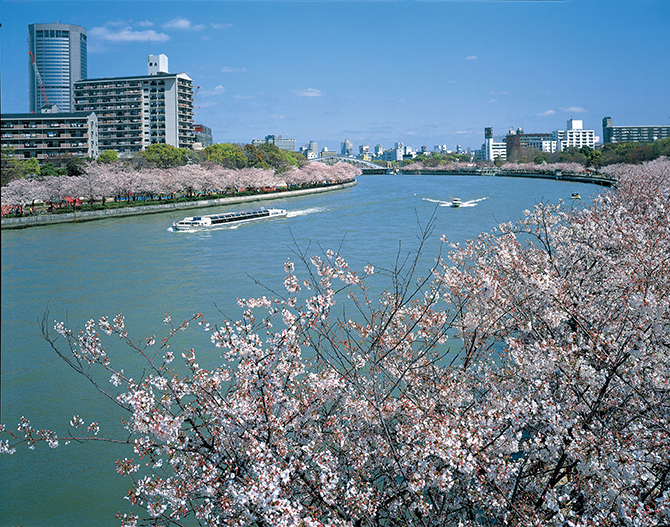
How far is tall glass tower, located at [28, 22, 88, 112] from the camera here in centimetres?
12231

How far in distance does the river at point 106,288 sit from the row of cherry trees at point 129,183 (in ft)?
18.0

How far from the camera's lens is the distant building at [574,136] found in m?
153

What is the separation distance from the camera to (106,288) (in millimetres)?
15836

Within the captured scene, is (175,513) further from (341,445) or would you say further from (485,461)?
(485,461)

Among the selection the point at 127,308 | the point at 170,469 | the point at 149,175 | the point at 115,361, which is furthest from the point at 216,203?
the point at 170,469

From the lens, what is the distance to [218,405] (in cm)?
348

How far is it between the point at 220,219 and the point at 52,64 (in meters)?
120

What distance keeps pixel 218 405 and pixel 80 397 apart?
6.16m

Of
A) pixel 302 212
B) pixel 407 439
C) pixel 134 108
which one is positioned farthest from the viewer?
pixel 134 108

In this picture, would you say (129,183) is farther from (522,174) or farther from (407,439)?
(522,174)

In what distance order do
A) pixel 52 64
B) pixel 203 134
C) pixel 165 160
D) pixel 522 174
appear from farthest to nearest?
pixel 52 64
pixel 203 134
pixel 522 174
pixel 165 160

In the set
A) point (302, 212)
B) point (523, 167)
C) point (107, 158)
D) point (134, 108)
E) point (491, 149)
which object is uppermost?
point (491, 149)

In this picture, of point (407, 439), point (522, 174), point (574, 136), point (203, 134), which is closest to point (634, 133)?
point (574, 136)

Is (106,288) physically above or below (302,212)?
below
